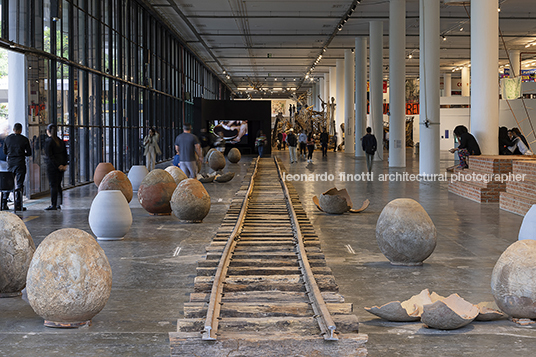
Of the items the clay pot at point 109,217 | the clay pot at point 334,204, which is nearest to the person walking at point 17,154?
the clay pot at point 109,217

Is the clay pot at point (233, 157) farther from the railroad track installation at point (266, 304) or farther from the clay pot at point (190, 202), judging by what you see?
the railroad track installation at point (266, 304)

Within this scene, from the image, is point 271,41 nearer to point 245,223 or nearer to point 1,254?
point 245,223

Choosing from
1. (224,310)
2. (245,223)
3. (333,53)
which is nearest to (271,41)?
(333,53)

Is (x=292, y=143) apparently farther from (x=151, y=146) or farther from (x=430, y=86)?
(x=151, y=146)

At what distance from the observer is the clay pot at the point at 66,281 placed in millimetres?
5316

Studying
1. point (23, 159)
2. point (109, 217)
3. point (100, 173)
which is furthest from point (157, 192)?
point (100, 173)

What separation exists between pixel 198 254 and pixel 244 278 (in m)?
2.69

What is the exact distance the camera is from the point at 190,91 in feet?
156

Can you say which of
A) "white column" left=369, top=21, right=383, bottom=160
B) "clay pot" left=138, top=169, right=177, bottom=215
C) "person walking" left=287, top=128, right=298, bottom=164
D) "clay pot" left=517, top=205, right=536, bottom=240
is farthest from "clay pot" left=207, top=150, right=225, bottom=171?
"clay pot" left=517, top=205, right=536, bottom=240

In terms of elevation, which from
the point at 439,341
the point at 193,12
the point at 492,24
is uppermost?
the point at 193,12

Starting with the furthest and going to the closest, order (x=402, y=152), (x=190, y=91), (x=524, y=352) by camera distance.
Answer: (x=190, y=91)
(x=402, y=152)
(x=524, y=352)

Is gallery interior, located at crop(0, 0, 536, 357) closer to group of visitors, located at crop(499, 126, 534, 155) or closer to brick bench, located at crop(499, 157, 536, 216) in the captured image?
brick bench, located at crop(499, 157, 536, 216)

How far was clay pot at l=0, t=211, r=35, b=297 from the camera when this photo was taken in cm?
636

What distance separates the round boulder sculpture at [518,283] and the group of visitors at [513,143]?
1586cm
